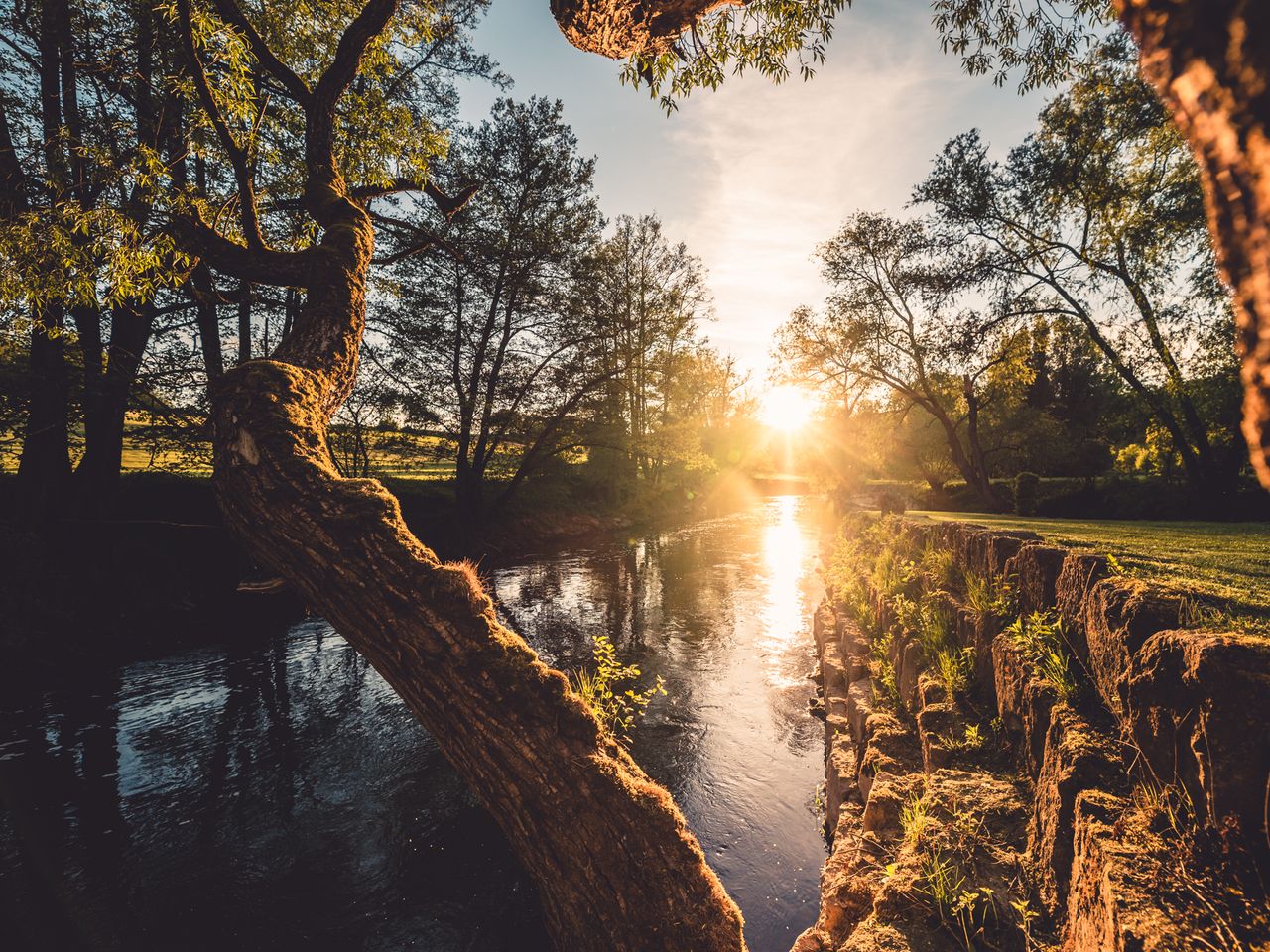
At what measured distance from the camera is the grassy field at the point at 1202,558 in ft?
9.81

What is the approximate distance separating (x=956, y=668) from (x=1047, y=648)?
1.29 m

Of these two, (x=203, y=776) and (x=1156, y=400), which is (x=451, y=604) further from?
(x=1156, y=400)

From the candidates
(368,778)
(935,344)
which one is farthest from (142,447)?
(935,344)

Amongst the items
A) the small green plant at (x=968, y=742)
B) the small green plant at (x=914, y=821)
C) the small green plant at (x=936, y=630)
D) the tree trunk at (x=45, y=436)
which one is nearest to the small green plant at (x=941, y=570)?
the small green plant at (x=936, y=630)

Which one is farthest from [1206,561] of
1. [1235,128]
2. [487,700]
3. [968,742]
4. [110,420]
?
[110,420]

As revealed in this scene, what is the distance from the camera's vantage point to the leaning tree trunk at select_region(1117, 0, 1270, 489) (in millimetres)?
688

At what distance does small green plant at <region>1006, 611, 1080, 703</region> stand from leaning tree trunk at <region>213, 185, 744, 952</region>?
7.75 feet

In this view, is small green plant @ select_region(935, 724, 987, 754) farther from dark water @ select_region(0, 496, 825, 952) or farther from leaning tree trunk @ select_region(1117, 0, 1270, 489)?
leaning tree trunk @ select_region(1117, 0, 1270, 489)

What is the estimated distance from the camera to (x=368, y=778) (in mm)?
5266

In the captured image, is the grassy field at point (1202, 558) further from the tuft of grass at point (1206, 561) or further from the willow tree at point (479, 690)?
the willow tree at point (479, 690)

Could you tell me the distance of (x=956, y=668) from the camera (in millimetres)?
4395

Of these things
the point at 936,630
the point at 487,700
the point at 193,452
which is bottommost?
the point at 936,630

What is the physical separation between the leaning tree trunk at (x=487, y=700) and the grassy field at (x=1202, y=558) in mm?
3368

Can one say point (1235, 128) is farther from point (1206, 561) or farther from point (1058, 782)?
point (1206, 561)
